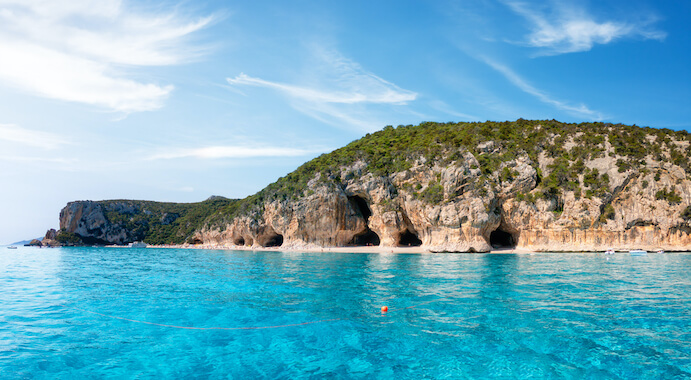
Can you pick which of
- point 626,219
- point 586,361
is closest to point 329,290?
point 586,361

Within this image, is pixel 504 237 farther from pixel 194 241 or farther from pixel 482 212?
pixel 194 241

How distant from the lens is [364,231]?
6912 cm

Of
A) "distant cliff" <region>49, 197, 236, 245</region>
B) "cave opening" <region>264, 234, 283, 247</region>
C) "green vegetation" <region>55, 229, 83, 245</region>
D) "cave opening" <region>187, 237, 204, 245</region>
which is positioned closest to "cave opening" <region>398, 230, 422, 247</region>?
"cave opening" <region>264, 234, 283, 247</region>

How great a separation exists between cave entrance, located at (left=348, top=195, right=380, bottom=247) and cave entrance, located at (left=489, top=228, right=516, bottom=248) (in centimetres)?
2105

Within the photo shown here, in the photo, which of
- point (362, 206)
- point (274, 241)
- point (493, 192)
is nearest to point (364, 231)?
point (362, 206)

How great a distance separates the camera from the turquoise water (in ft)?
27.5

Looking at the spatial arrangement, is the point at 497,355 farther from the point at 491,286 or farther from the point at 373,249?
the point at 373,249

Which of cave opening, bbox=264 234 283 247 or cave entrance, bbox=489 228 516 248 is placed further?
cave opening, bbox=264 234 283 247

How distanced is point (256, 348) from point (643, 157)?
61092mm

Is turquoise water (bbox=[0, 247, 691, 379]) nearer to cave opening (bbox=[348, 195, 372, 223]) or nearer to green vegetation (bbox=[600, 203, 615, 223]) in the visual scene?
green vegetation (bbox=[600, 203, 615, 223])

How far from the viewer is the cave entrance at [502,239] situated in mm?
54931

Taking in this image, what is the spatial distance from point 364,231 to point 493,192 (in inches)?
1018

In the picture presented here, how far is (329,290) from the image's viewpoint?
18750 mm

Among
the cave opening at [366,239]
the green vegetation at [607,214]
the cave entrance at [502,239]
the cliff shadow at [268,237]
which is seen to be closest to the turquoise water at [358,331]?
the green vegetation at [607,214]
